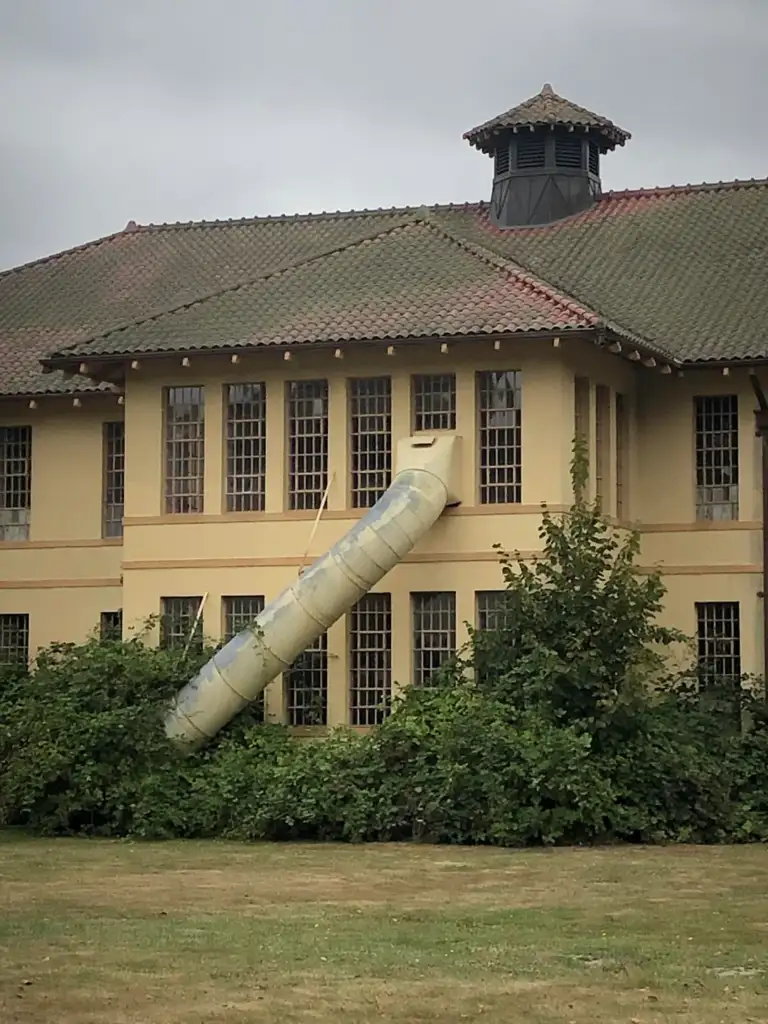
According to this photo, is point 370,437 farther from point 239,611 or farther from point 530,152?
point 530,152

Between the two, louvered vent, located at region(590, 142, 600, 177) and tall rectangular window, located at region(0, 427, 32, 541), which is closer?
tall rectangular window, located at region(0, 427, 32, 541)

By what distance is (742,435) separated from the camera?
3206cm

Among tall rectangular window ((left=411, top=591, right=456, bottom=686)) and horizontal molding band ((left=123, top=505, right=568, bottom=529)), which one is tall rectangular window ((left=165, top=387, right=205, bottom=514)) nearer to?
horizontal molding band ((left=123, top=505, right=568, bottom=529))

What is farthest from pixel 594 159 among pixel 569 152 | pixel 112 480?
pixel 112 480

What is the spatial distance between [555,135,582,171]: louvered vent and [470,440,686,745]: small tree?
1041 cm

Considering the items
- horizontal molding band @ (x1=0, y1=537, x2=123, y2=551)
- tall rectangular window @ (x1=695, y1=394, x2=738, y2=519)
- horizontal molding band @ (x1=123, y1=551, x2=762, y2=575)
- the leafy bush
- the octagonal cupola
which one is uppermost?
the octagonal cupola

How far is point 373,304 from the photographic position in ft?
101

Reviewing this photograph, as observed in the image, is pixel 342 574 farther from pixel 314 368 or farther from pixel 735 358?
pixel 735 358

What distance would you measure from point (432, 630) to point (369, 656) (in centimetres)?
97

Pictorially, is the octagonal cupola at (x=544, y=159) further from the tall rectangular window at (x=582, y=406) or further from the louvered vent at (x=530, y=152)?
the tall rectangular window at (x=582, y=406)

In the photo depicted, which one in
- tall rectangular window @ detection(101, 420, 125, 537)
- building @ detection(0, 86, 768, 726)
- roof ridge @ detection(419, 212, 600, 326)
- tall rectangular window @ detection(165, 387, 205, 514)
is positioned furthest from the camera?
tall rectangular window @ detection(101, 420, 125, 537)

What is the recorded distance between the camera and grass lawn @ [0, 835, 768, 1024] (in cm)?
1520

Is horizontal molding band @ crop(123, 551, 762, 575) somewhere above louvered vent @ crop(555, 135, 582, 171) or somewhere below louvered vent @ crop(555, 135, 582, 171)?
below

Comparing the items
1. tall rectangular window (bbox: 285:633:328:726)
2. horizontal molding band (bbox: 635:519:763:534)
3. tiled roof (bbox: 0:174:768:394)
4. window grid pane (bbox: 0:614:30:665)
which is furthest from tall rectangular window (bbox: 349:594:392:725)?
window grid pane (bbox: 0:614:30:665)
